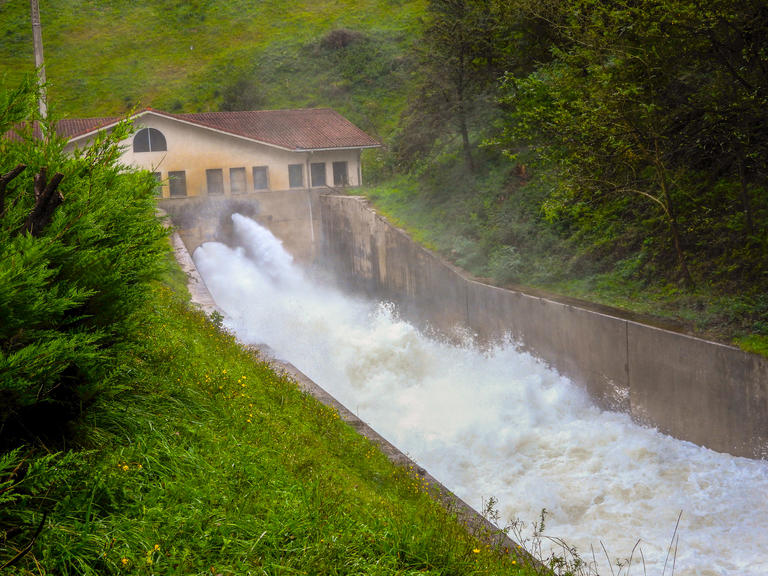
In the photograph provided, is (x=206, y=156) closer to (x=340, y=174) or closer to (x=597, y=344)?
(x=340, y=174)

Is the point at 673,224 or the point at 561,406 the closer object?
the point at 673,224

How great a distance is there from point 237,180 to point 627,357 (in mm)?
26236

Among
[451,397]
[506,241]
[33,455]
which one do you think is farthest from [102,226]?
[506,241]

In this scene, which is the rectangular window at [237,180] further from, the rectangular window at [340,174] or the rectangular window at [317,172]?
the rectangular window at [340,174]

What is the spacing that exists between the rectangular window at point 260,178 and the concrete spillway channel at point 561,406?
41.3ft

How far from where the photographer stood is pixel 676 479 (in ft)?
36.7

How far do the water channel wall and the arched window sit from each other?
1048 centimetres

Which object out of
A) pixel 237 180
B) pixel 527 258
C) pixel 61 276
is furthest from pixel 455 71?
pixel 61 276

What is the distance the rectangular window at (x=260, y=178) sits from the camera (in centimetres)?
3569

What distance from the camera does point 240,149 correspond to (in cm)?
3516

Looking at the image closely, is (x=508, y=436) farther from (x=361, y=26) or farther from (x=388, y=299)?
(x=361, y=26)

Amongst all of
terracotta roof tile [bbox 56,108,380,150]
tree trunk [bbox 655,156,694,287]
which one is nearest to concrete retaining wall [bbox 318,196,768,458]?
tree trunk [bbox 655,156,694,287]

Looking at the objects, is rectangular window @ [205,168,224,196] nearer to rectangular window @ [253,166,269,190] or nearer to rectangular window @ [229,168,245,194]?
rectangular window @ [229,168,245,194]

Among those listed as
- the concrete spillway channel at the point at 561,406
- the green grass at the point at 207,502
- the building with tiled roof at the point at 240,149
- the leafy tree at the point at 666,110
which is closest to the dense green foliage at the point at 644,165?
the leafy tree at the point at 666,110
